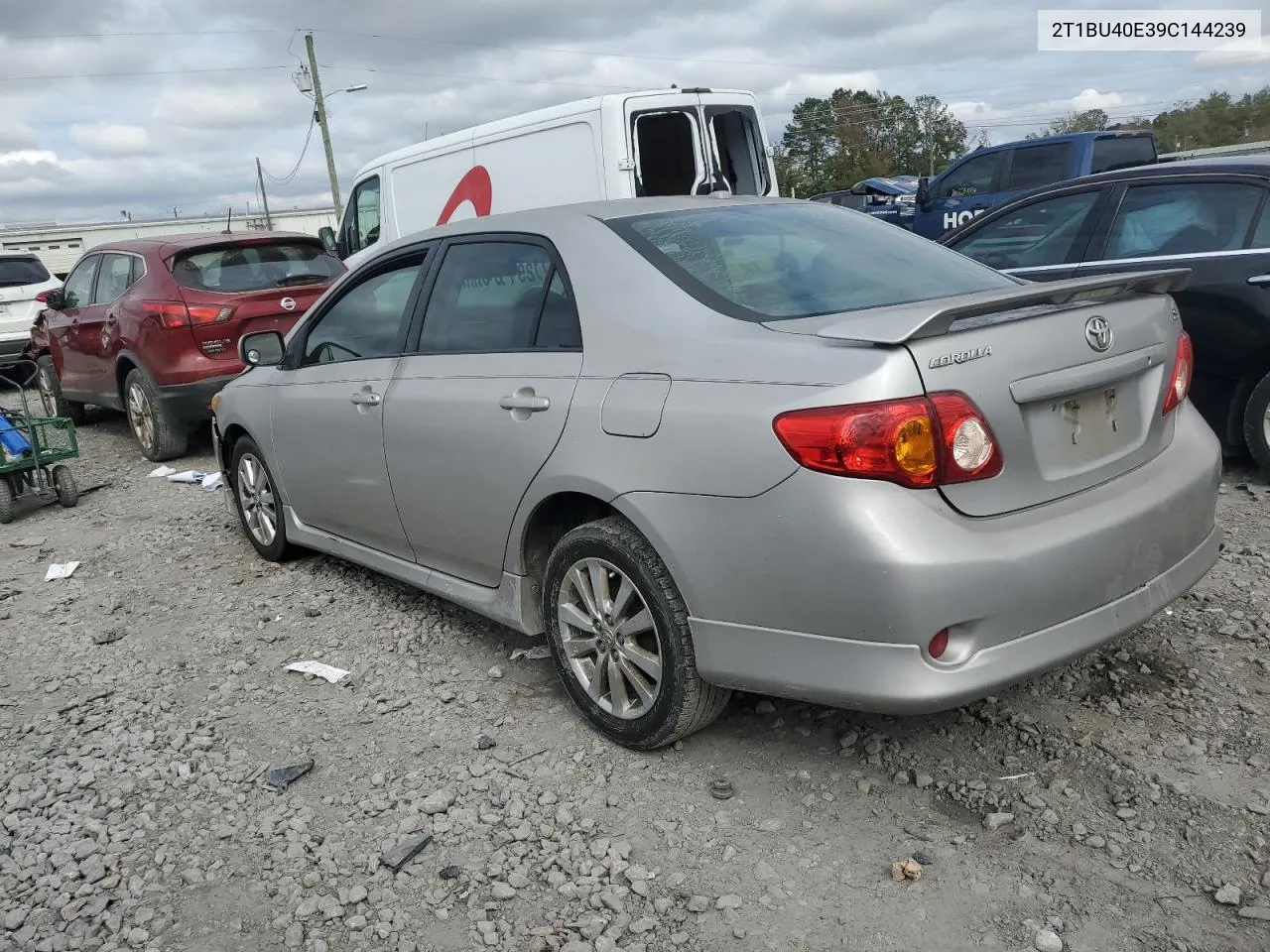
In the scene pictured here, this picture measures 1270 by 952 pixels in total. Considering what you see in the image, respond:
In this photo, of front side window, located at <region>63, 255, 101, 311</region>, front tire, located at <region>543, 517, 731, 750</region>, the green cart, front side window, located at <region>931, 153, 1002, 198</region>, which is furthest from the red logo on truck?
front tire, located at <region>543, 517, 731, 750</region>

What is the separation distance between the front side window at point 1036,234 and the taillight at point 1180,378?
2958mm

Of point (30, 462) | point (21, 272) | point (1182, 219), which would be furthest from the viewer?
point (21, 272)

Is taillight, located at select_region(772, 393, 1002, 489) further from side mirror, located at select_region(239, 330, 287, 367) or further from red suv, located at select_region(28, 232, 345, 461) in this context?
red suv, located at select_region(28, 232, 345, 461)

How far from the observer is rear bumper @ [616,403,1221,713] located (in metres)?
2.44

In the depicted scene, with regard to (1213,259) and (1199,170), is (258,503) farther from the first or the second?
(1199,170)

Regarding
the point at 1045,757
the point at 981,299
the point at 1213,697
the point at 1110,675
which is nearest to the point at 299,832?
the point at 1045,757

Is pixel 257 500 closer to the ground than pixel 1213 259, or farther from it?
closer to the ground

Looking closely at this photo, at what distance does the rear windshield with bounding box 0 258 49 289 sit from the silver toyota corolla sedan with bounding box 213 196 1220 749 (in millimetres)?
11426

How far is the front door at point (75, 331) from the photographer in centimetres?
911

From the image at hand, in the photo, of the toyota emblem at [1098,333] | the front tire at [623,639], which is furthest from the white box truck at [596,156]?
the toyota emblem at [1098,333]

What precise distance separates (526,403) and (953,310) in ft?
4.49

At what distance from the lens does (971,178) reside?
1339 centimetres

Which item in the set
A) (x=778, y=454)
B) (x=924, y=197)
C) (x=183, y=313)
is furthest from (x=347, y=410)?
(x=924, y=197)

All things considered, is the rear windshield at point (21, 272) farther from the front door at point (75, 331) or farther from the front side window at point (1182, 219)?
the front side window at point (1182, 219)
